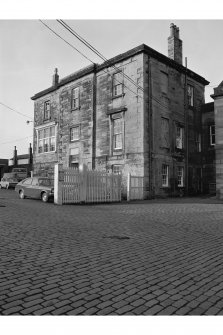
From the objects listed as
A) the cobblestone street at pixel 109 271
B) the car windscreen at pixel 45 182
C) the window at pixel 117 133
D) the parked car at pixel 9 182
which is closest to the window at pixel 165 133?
the window at pixel 117 133

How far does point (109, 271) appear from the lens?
418 centimetres

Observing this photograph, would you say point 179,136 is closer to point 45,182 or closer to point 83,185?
point 83,185

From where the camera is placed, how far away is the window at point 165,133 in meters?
21.3

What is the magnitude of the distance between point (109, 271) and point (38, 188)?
12947 millimetres

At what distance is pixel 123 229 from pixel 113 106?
15.6m

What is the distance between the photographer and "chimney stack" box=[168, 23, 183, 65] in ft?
75.0

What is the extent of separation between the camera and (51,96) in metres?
28.9

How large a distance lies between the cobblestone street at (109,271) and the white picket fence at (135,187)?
408 inches

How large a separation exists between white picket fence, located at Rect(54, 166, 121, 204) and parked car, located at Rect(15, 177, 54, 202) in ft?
4.44

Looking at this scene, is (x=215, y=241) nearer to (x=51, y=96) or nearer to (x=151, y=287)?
(x=151, y=287)

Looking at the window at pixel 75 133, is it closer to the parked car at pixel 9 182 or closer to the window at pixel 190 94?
the parked car at pixel 9 182

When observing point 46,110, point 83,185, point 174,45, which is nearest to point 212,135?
point 174,45

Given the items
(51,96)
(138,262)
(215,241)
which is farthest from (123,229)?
(51,96)

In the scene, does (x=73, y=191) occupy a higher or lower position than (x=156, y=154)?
lower
